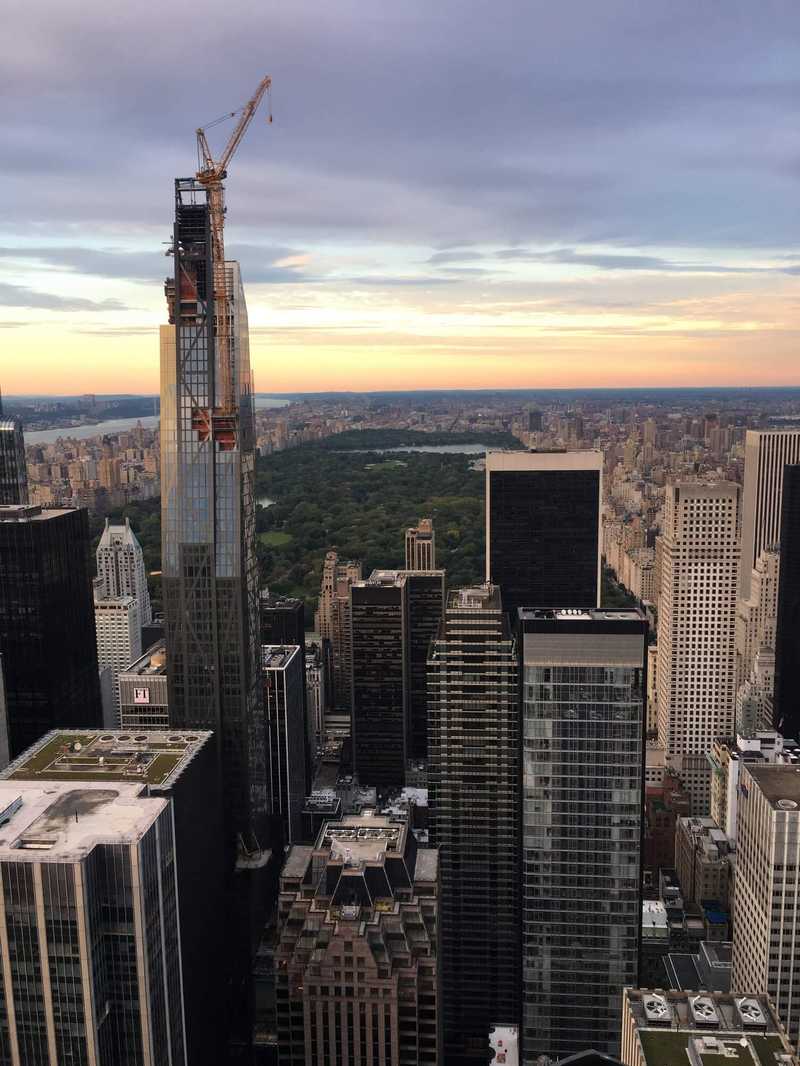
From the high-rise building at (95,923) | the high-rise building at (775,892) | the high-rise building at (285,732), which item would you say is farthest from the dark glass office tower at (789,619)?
the high-rise building at (95,923)

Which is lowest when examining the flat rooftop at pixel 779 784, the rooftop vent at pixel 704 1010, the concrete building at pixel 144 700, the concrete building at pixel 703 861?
the concrete building at pixel 703 861

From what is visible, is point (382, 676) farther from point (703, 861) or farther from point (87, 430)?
point (87, 430)

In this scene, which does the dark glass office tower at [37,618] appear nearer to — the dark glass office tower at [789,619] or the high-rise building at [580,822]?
the high-rise building at [580,822]

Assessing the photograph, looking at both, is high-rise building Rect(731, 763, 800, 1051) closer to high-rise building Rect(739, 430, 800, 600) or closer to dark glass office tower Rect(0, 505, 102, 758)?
dark glass office tower Rect(0, 505, 102, 758)

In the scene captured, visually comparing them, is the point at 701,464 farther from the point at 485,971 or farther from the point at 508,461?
the point at 485,971

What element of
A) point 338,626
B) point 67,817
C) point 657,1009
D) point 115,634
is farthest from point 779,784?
point 338,626

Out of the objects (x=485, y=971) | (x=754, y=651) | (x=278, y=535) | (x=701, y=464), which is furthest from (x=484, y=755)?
(x=278, y=535)

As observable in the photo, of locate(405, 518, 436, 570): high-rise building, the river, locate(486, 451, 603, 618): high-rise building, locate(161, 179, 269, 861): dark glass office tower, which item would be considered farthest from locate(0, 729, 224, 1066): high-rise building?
locate(405, 518, 436, 570): high-rise building
